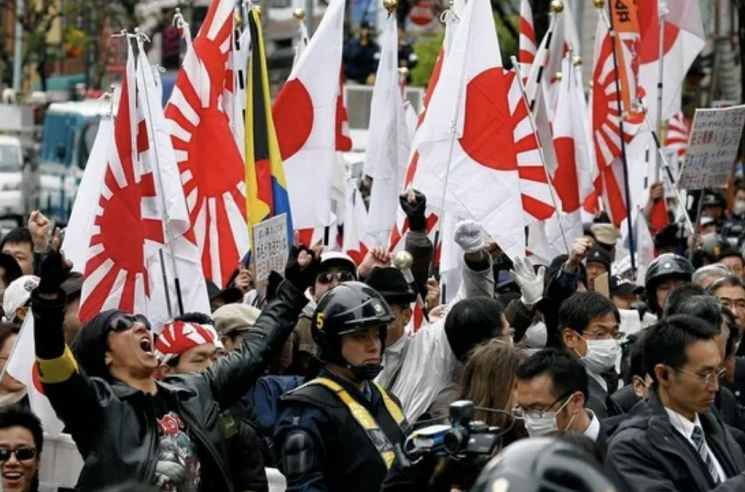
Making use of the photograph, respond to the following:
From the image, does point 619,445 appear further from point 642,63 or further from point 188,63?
point 642,63

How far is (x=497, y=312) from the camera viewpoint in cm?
818

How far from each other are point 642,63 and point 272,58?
43.9m

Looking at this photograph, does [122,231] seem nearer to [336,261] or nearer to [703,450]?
[336,261]

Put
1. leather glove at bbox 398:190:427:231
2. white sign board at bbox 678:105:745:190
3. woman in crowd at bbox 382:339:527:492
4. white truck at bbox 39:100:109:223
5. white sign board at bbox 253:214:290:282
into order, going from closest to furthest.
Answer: woman in crowd at bbox 382:339:527:492, white sign board at bbox 253:214:290:282, leather glove at bbox 398:190:427:231, white sign board at bbox 678:105:745:190, white truck at bbox 39:100:109:223

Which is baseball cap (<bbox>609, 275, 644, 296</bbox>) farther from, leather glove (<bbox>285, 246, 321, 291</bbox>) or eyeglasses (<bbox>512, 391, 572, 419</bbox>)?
eyeglasses (<bbox>512, 391, 572, 419</bbox>)

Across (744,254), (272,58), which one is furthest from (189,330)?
(272,58)

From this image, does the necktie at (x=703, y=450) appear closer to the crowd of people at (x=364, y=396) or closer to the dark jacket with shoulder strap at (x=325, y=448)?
the crowd of people at (x=364, y=396)

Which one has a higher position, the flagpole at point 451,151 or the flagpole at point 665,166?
the flagpole at point 451,151

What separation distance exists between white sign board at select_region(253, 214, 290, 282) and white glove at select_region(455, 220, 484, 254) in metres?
0.79

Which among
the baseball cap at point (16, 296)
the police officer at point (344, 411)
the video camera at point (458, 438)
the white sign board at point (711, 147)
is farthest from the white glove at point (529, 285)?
the video camera at point (458, 438)

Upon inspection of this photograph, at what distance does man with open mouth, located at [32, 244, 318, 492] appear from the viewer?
6363 mm

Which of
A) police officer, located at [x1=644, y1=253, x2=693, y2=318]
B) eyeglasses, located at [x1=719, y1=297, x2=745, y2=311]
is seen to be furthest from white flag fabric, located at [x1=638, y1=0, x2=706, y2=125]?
eyeglasses, located at [x1=719, y1=297, x2=745, y2=311]

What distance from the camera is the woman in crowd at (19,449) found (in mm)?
6973

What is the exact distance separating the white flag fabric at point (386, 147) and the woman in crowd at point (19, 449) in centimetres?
582
